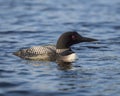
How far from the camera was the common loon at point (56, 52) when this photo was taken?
46.0 feet

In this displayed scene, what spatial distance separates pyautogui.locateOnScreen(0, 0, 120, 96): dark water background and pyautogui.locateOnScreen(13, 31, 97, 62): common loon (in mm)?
270

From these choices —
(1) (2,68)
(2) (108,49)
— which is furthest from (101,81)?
(2) (108,49)

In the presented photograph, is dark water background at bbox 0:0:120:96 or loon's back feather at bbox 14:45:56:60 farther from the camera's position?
loon's back feather at bbox 14:45:56:60

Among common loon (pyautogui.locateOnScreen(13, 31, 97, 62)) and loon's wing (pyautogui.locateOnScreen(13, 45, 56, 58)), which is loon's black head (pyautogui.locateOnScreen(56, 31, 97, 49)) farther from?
loon's wing (pyautogui.locateOnScreen(13, 45, 56, 58))

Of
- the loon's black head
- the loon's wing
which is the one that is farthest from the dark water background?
the loon's black head

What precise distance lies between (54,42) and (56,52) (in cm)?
242

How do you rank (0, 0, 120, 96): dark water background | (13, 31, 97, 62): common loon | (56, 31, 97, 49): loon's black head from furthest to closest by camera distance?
(56, 31, 97, 49): loon's black head, (13, 31, 97, 62): common loon, (0, 0, 120, 96): dark water background

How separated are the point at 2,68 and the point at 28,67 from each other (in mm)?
612

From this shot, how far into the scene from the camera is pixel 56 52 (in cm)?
1417

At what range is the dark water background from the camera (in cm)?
1120

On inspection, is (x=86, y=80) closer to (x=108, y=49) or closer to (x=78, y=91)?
(x=78, y=91)

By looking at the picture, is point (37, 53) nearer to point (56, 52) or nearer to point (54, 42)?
point (56, 52)

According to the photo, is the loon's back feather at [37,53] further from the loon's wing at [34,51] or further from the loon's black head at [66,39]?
the loon's black head at [66,39]

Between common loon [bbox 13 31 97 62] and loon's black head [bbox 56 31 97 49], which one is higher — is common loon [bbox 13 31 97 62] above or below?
below
